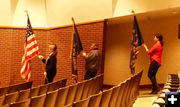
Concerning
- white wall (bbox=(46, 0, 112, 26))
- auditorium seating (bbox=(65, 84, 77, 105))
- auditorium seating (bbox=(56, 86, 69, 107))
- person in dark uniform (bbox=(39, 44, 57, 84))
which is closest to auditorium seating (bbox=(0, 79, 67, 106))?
auditorium seating (bbox=(56, 86, 69, 107))

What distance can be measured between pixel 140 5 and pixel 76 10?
6.11ft

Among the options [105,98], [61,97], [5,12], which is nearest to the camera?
[105,98]

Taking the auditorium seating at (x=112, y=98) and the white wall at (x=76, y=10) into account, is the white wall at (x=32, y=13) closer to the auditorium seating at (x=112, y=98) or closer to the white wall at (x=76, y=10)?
the white wall at (x=76, y=10)

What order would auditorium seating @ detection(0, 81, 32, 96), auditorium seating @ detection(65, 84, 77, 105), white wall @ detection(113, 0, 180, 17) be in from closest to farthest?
auditorium seating @ detection(65, 84, 77, 105), auditorium seating @ detection(0, 81, 32, 96), white wall @ detection(113, 0, 180, 17)

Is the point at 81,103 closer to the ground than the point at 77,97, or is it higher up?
higher up

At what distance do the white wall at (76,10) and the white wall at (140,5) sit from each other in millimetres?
261

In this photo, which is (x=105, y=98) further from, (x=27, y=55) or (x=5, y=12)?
(x=5, y=12)

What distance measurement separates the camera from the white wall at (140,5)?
5718 mm

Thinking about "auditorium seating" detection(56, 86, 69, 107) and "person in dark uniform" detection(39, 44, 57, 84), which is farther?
"person in dark uniform" detection(39, 44, 57, 84)

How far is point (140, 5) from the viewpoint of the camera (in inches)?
242

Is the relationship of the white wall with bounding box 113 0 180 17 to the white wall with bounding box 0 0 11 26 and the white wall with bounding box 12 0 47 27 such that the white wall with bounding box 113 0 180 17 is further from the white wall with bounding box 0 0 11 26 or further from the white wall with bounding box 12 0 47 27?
the white wall with bounding box 0 0 11 26

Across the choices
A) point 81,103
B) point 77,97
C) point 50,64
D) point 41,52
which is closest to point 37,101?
point 81,103

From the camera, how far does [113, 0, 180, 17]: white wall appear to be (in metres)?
5.72

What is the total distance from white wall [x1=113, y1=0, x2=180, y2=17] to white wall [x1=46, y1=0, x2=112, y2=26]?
0.26m
